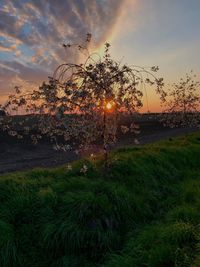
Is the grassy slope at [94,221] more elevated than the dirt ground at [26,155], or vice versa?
the dirt ground at [26,155]

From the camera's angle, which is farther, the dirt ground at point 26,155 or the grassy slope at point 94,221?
the dirt ground at point 26,155

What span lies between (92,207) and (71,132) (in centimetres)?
304

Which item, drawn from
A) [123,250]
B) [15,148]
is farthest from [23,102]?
[15,148]

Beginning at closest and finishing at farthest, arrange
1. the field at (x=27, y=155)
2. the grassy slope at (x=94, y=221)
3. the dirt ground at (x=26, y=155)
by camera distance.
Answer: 1. the grassy slope at (x=94, y=221)
2. the field at (x=27, y=155)
3. the dirt ground at (x=26, y=155)

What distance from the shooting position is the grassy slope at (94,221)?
9.70 m

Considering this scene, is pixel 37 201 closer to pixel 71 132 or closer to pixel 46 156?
pixel 71 132

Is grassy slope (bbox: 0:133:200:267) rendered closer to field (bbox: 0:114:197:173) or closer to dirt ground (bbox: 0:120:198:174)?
field (bbox: 0:114:197:173)

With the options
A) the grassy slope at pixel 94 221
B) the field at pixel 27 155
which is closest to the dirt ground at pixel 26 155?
the field at pixel 27 155

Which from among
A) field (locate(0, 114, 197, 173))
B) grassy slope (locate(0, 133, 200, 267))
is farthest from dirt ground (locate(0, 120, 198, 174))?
grassy slope (locate(0, 133, 200, 267))

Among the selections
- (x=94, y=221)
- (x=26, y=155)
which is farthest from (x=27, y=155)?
(x=94, y=221)

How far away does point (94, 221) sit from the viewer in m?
10.9

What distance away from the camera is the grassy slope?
970cm

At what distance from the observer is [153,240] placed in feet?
33.3

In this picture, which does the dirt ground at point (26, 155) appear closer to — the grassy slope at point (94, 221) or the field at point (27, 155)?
the field at point (27, 155)
